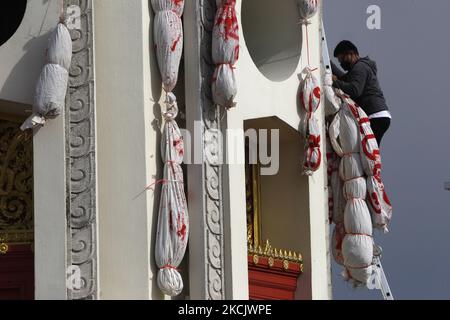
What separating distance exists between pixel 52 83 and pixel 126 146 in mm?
1128

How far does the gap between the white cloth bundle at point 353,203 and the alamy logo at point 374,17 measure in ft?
14.5

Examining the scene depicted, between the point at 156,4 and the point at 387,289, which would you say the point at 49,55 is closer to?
the point at 156,4

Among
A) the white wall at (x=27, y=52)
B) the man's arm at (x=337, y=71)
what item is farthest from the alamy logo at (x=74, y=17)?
the man's arm at (x=337, y=71)

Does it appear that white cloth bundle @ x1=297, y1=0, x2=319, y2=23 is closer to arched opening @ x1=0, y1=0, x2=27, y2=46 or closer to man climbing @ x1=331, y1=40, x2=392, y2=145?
man climbing @ x1=331, y1=40, x2=392, y2=145

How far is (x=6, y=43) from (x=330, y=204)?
582 cm

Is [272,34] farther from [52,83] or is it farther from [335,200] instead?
[52,83]

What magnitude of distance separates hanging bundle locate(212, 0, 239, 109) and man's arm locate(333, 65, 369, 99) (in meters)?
3.72

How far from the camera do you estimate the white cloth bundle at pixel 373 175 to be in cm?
2477

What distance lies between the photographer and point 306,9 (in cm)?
2438

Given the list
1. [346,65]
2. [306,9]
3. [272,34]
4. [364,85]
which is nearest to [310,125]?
[272,34]

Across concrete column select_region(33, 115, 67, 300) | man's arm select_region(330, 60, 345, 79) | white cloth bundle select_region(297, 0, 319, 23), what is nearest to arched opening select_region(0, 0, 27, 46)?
concrete column select_region(33, 115, 67, 300)

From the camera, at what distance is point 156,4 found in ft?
70.6

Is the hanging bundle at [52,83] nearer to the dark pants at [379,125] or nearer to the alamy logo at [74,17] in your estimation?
the alamy logo at [74,17]

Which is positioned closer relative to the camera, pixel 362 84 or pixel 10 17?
pixel 10 17
